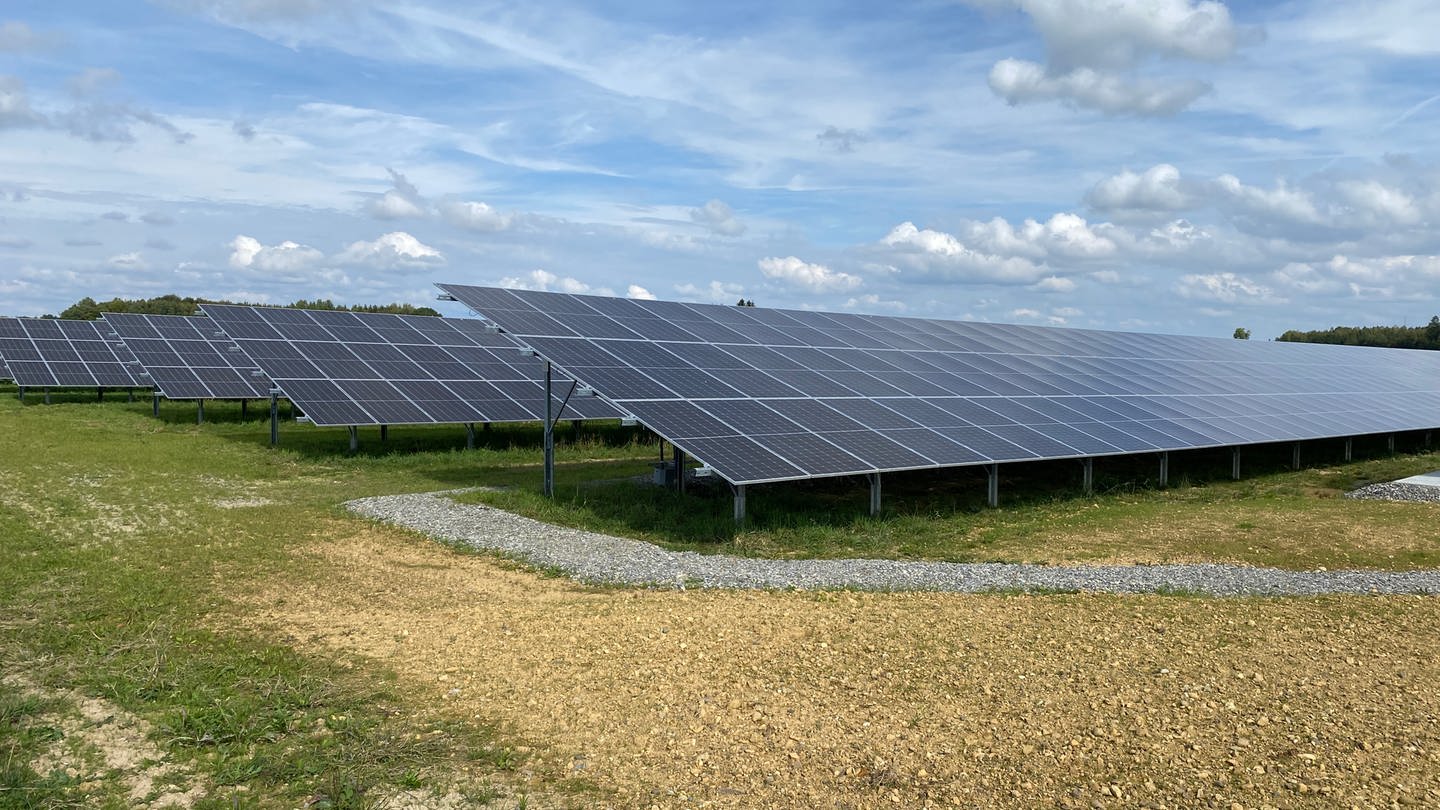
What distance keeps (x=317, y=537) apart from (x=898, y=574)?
1012 cm

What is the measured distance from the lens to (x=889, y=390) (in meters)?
25.1

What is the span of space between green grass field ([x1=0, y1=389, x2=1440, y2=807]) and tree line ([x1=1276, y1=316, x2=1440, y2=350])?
72666 mm

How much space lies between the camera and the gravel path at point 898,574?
14.3 metres

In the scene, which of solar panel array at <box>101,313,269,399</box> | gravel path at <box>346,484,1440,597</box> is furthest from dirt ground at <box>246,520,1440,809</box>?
solar panel array at <box>101,313,269,399</box>

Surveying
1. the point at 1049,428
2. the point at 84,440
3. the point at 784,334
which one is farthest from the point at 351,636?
the point at 84,440

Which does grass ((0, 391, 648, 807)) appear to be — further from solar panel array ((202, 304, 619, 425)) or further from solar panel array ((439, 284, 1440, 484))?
solar panel array ((439, 284, 1440, 484))

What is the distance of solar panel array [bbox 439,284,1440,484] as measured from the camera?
19.7 m

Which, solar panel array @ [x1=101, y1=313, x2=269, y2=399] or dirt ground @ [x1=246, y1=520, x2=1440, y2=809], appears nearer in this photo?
dirt ground @ [x1=246, y1=520, x2=1440, y2=809]

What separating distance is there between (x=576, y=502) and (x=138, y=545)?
814cm

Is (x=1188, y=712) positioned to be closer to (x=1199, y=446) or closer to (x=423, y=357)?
(x=1199, y=446)

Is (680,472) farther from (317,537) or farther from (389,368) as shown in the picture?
(389,368)

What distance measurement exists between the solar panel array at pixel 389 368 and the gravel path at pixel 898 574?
12980 mm

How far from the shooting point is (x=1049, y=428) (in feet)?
79.2

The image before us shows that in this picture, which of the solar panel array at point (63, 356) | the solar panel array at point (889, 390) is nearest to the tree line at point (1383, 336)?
the solar panel array at point (889, 390)
